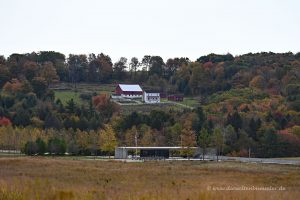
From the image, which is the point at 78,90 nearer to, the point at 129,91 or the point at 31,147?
the point at 129,91

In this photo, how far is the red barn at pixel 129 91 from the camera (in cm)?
15351

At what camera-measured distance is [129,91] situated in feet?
509

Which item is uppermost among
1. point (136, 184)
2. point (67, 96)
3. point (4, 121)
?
point (67, 96)

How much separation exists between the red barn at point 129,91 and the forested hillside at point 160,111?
10919mm

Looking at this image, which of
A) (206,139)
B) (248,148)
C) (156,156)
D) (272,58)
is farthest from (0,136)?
(272,58)

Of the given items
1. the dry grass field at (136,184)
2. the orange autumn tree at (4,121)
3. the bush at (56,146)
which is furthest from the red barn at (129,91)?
the dry grass field at (136,184)

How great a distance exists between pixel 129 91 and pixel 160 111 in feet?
173

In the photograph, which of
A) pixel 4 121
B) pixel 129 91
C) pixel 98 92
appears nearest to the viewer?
pixel 4 121

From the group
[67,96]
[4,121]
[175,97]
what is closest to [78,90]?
[67,96]

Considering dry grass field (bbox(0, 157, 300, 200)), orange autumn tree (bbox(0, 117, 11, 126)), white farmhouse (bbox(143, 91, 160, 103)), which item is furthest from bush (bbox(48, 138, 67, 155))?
white farmhouse (bbox(143, 91, 160, 103))

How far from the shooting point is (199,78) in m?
164

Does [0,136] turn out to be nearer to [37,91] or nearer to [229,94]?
[37,91]

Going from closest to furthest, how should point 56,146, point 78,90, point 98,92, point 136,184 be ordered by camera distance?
point 136,184 < point 56,146 < point 98,92 < point 78,90

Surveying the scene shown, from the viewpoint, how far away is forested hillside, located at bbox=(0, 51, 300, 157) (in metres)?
86.1
